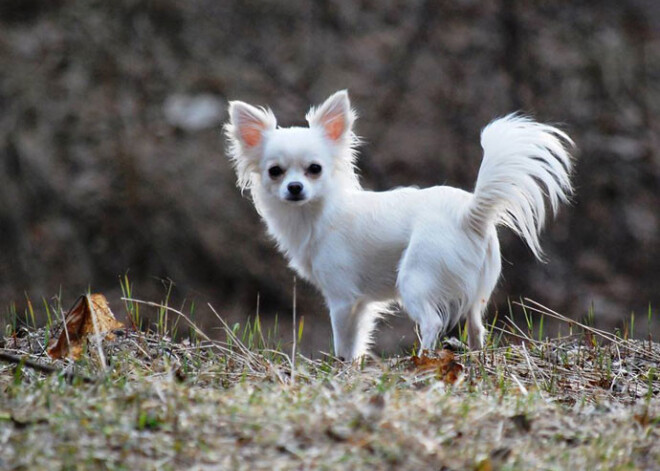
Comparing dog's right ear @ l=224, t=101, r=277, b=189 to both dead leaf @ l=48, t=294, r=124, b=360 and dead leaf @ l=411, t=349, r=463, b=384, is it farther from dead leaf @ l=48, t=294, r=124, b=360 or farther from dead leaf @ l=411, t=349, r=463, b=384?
dead leaf @ l=411, t=349, r=463, b=384

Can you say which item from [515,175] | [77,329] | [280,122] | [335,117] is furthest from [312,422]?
[280,122]

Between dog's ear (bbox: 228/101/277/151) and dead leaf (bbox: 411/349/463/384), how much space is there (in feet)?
5.50

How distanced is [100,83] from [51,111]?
0.54 meters

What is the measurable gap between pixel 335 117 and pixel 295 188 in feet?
1.67

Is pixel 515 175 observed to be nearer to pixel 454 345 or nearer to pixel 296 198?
pixel 454 345

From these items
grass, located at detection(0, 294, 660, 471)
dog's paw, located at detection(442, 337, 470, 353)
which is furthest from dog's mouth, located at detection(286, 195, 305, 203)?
grass, located at detection(0, 294, 660, 471)

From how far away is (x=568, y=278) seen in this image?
919 centimetres

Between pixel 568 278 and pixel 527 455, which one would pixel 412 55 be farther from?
pixel 527 455

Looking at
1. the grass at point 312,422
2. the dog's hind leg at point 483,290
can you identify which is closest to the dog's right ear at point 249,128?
the dog's hind leg at point 483,290

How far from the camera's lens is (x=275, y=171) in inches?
193

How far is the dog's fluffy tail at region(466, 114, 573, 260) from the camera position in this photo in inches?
171

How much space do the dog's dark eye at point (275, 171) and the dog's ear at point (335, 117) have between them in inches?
12.9

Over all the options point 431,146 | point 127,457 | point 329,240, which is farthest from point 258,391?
point 431,146

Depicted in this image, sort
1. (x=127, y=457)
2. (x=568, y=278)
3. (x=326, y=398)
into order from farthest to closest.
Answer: (x=568, y=278)
(x=326, y=398)
(x=127, y=457)
